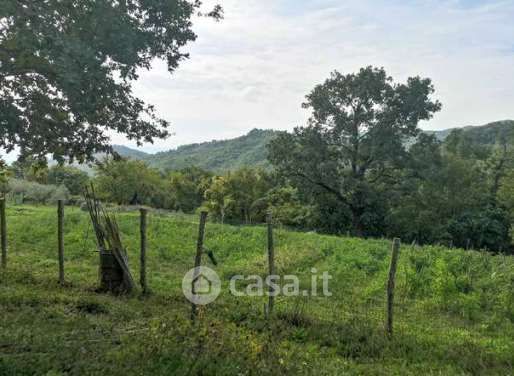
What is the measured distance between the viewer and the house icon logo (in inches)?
318

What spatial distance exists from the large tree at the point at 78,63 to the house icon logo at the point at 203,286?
278 cm

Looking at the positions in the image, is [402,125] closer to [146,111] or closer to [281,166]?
[281,166]

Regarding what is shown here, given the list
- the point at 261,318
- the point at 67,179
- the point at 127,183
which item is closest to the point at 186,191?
the point at 127,183

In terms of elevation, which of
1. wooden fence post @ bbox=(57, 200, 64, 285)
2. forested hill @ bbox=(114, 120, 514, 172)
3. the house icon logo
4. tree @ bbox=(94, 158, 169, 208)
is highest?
forested hill @ bbox=(114, 120, 514, 172)

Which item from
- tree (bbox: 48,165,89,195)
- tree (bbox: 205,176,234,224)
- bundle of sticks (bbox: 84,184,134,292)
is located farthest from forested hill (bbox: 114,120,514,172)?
bundle of sticks (bbox: 84,184,134,292)

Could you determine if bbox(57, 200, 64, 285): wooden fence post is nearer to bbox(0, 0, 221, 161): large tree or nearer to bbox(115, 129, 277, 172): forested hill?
bbox(0, 0, 221, 161): large tree

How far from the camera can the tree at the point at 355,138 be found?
26688 mm

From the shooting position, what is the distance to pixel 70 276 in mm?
9750

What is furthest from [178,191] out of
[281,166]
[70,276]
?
[70,276]

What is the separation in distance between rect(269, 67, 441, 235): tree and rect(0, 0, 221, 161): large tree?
20.3m

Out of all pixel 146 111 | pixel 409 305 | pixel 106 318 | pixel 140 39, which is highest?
pixel 140 39

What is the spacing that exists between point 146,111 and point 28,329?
345cm

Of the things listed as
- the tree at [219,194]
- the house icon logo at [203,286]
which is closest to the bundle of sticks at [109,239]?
the house icon logo at [203,286]

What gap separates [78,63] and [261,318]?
14.8 feet
